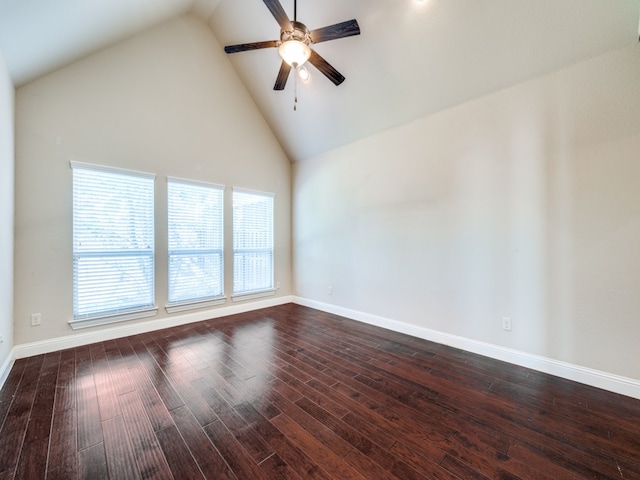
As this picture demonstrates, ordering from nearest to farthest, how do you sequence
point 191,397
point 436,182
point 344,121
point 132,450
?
point 132,450 < point 191,397 < point 436,182 < point 344,121

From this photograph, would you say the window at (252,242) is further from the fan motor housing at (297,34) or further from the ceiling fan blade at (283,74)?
the fan motor housing at (297,34)

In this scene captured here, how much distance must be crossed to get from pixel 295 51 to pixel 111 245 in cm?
310

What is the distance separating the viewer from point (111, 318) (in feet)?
10.7

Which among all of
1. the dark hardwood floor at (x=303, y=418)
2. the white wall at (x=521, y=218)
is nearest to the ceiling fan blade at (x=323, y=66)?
the white wall at (x=521, y=218)

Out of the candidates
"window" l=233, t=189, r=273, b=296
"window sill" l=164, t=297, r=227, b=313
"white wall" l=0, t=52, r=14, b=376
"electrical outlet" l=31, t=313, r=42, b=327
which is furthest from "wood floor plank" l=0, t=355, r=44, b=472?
"window" l=233, t=189, r=273, b=296

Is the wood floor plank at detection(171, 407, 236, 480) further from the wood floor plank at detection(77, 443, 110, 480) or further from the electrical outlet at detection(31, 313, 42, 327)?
the electrical outlet at detection(31, 313, 42, 327)

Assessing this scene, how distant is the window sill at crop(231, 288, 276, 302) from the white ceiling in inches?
122

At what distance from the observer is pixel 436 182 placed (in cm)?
326

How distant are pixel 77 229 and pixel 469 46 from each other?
4696 mm

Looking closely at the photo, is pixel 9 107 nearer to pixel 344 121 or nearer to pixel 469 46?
pixel 344 121

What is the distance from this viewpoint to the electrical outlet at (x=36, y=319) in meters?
2.82

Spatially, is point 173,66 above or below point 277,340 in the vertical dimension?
above

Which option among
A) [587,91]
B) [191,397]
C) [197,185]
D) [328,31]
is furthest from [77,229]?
[587,91]

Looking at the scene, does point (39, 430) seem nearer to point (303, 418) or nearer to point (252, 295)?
point (303, 418)
